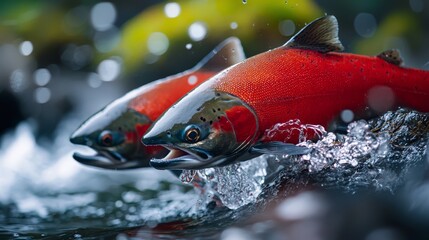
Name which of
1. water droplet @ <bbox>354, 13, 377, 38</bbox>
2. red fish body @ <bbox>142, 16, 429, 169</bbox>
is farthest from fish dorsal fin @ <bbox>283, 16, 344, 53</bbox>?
water droplet @ <bbox>354, 13, 377, 38</bbox>

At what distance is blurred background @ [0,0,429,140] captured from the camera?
271cm

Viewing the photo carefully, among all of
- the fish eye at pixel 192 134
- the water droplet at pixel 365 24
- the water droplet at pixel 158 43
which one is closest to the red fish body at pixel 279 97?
the fish eye at pixel 192 134

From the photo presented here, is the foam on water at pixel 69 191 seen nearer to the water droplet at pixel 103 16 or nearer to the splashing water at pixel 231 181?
the splashing water at pixel 231 181

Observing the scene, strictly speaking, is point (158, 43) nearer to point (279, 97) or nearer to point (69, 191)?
point (69, 191)

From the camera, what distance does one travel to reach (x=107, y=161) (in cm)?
149

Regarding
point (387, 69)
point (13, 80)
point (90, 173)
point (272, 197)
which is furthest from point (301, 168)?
point (13, 80)

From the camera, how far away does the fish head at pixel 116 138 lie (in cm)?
147

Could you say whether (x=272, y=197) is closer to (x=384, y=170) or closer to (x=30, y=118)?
(x=384, y=170)

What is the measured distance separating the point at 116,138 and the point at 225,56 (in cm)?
28

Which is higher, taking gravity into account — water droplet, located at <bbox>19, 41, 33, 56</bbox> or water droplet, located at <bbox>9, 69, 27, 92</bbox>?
water droplet, located at <bbox>19, 41, 33, 56</bbox>

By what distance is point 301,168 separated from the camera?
1.30 meters

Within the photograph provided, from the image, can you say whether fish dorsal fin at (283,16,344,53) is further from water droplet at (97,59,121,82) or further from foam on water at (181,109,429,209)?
water droplet at (97,59,121,82)

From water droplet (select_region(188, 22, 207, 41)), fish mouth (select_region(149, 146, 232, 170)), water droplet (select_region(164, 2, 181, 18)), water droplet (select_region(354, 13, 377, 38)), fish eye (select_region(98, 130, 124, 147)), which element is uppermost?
water droplet (select_region(164, 2, 181, 18))

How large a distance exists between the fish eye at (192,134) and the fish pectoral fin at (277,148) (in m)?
0.10
